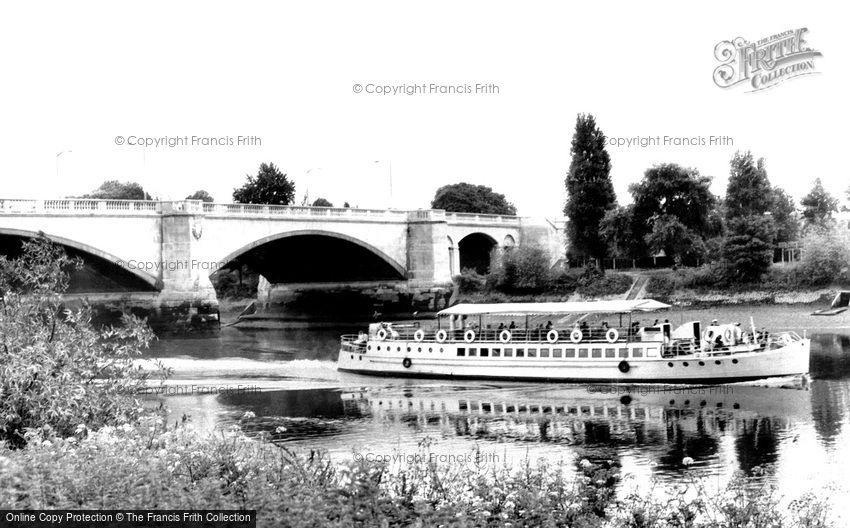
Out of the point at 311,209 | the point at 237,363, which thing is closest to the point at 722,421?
the point at 237,363

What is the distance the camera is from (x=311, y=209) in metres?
76.8

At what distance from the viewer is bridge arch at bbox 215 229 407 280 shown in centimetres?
7138

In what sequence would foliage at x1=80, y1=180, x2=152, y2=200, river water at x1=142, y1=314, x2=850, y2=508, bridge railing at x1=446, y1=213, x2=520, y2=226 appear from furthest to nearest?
foliage at x1=80, y1=180, x2=152, y2=200 → bridge railing at x1=446, y1=213, x2=520, y2=226 → river water at x1=142, y1=314, x2=850, y2=508

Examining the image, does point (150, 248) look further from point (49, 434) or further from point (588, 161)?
point (49, 434)

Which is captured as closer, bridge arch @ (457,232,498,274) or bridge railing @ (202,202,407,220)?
bridge railing @ (202,202,407,220)

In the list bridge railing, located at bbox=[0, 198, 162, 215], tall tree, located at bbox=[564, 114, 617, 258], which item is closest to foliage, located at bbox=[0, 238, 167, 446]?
bridge railing, located at bbox=[0, 198, 162, 215]

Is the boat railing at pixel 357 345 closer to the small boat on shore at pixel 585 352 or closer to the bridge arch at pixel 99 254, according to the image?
the small boat on shore at pixel 585 352

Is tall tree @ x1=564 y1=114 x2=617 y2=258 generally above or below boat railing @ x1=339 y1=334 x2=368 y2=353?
above

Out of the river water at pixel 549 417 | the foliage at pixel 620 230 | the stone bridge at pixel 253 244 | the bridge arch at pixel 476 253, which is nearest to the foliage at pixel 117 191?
the stone bridge at pixel 253 244

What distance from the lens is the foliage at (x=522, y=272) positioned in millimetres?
91812

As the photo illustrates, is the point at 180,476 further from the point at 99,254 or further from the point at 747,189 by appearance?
the point at 747,189

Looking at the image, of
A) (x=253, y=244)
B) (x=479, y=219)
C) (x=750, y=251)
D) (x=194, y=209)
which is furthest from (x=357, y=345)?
(x=479, y=219)

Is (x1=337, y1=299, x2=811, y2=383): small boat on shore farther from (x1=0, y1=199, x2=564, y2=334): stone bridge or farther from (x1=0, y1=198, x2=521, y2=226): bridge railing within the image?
(x1=0, y1=198, x2=521, y2=226): bridge railing

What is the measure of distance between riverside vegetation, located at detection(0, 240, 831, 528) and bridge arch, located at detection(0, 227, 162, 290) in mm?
36694
